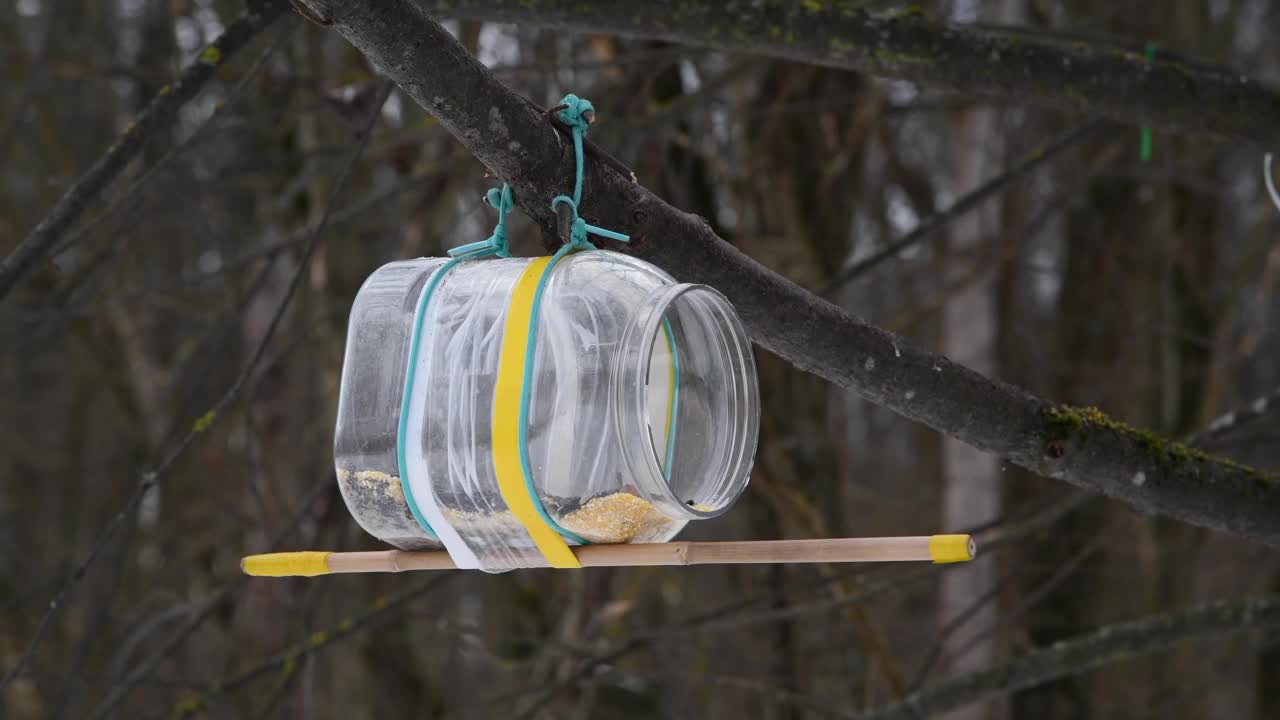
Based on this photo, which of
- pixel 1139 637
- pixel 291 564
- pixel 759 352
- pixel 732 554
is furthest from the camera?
pixel 759 352

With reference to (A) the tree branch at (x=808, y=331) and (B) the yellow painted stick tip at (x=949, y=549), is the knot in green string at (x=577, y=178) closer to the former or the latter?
(A) the tree branch at (x=808, y=331)

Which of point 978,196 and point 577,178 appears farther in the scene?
point 978,196

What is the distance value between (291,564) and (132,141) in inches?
28.4

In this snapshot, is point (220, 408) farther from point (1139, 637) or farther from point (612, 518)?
point (1139, 637)

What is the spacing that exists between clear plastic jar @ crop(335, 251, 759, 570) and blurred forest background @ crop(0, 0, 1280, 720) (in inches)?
36.0

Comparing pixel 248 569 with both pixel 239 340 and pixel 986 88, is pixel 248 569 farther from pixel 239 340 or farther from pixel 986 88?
pixel 239 340

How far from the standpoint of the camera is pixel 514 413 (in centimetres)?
128

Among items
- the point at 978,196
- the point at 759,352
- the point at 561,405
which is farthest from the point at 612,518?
the point at 759,352

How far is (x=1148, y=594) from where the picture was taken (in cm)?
551

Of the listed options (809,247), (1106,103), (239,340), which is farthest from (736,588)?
(239,340)

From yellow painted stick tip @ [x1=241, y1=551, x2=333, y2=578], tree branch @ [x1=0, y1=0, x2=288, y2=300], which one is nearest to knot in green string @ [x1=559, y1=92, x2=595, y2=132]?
yellow painted stick tip @ [x1=241, y1=551, x2=333, y2=578]

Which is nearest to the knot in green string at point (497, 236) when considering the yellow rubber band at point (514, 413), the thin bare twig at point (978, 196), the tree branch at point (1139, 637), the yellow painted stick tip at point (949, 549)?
the yellow rubber band at point (514, 413)

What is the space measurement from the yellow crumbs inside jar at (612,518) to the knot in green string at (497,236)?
0.32 meters

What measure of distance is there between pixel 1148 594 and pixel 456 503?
4.83 metres
